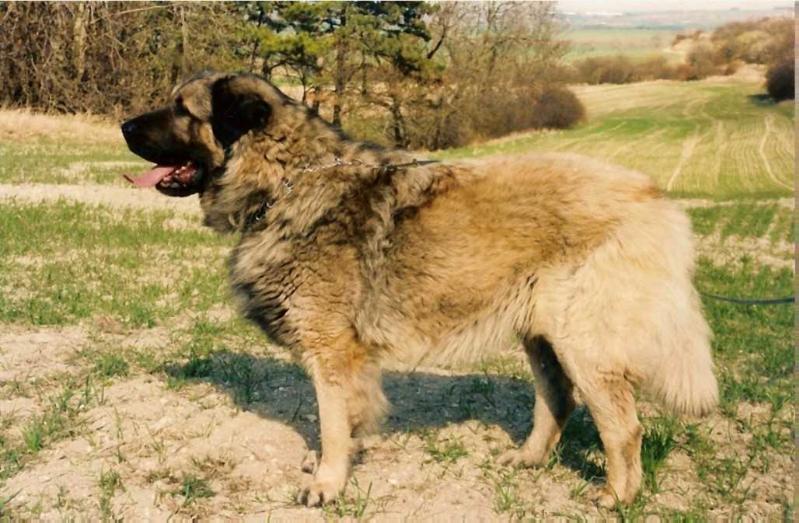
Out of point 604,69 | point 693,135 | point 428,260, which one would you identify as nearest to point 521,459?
point 428,260

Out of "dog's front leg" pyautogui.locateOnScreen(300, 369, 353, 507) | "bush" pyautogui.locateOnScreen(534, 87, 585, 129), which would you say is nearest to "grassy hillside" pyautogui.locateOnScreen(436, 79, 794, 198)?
"bush" pyautogui.locateOnScreen(534, 87, 585, 129)

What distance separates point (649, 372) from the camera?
3768mm

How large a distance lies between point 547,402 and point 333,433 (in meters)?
1.30

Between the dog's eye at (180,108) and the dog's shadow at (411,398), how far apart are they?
74.2 inches

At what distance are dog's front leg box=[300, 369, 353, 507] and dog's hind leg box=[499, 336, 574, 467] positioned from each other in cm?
99

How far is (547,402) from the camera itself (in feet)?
14.5

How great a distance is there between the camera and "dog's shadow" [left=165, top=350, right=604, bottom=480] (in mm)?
4754

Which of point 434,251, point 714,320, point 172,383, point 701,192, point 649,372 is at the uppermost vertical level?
point 434,251

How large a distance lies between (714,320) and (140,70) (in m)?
29.8

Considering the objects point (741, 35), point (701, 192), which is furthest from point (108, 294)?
point (741, 35)

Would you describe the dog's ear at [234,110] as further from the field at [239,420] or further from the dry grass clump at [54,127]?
the dry grass clump at [54,127]

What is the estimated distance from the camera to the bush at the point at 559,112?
69.8 feet

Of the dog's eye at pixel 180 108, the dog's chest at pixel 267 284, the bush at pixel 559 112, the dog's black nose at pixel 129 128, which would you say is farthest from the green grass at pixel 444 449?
the bush at pixel 559 112

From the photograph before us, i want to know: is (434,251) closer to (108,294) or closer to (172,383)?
(172,383)
